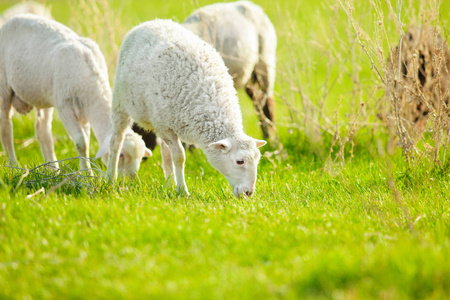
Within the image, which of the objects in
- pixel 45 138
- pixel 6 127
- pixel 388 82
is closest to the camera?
pixel 388 82

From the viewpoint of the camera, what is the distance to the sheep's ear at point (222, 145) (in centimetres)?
381

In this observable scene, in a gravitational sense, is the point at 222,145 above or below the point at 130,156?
above

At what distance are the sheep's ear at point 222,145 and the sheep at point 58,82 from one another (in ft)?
4.06

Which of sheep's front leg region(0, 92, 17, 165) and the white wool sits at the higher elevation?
the white wool

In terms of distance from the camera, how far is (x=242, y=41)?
6.45 metres

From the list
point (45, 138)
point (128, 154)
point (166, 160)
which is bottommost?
point (45, 138)

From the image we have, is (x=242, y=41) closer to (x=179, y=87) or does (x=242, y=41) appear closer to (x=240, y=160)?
(x=179, y=87)

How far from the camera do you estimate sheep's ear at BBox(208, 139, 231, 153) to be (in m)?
3.81

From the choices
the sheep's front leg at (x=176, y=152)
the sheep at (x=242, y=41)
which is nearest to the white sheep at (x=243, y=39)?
the sheep at (x=242, y=41)

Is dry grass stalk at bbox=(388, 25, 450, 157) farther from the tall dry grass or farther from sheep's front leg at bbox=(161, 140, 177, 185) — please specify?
sheep's front leg at bbox=(161, 140, 177, 185)

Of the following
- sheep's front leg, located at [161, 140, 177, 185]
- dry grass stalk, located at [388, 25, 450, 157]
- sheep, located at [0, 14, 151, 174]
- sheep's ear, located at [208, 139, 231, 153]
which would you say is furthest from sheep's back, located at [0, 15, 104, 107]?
dry grass stalk, located at [388, 25, 450, 157]

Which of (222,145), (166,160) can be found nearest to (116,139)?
(166,160)

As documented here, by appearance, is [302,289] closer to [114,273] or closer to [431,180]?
[114,273]

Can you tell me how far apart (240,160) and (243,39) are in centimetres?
302
